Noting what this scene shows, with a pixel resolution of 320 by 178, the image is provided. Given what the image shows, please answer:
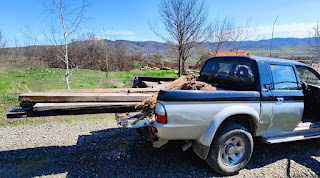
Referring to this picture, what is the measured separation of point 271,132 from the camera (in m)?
3.16

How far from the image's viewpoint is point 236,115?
3.02 meters

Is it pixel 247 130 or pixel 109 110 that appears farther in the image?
pixel 109 110

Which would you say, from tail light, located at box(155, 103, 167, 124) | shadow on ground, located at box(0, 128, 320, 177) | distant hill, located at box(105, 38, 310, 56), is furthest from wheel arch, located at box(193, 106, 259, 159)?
distant hill, located at box(105, 38, 310, 56)

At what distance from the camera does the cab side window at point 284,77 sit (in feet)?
10.5

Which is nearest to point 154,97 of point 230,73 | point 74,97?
point 74,97

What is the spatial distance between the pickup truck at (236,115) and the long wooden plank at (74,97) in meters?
0.69

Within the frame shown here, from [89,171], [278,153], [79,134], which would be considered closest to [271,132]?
[278,153]

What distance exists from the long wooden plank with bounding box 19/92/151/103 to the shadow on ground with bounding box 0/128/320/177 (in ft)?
3.39

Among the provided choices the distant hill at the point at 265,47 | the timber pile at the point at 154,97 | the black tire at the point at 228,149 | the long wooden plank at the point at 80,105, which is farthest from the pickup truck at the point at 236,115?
the distant hill at the point at 265,47

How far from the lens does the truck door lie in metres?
3.07

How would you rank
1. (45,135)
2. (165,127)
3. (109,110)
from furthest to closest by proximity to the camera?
1. (45,135)
2. (109,110)
3. (165,127)

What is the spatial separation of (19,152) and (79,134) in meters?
1.15

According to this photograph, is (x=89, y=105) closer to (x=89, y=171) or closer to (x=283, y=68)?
(x=89, y=171)

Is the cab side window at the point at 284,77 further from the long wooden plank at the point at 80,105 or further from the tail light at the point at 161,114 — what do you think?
the long wooden plank at the point at 80,105
